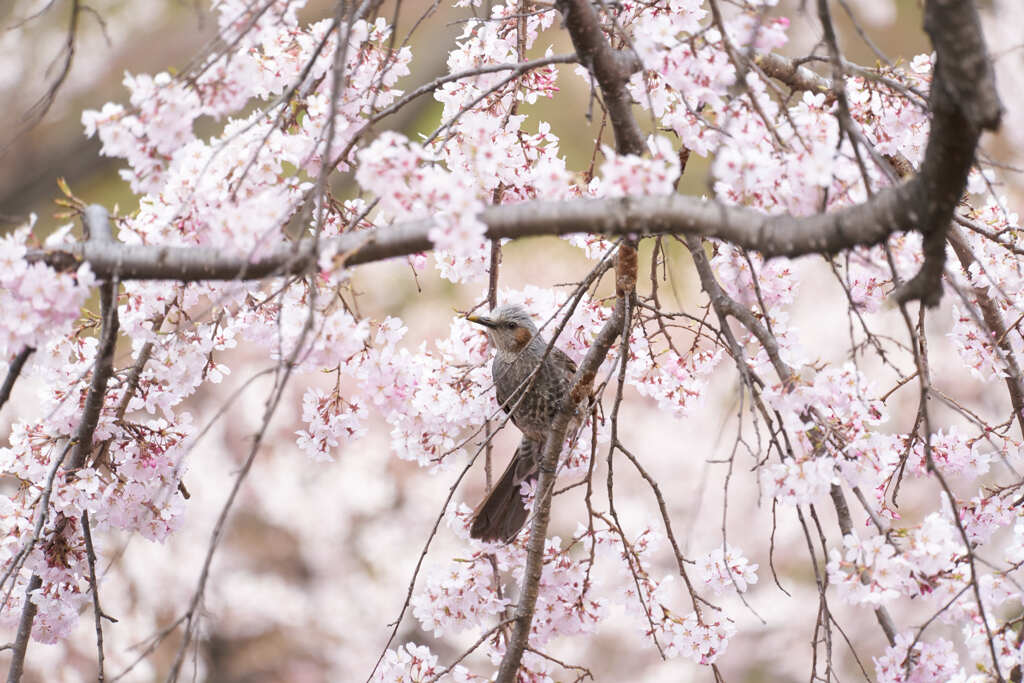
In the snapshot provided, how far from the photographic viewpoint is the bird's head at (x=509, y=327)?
239cm

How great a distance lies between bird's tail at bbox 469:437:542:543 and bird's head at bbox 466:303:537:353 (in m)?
0.28

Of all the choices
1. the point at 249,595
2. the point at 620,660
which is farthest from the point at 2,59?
the point at 620,660

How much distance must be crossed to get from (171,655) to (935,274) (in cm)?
445

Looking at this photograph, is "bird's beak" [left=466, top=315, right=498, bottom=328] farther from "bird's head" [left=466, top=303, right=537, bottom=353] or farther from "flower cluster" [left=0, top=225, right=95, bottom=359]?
"flower cluster" [left=0, top=225, right=95, bottom=359]

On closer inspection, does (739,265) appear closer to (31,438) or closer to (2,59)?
(31,438)

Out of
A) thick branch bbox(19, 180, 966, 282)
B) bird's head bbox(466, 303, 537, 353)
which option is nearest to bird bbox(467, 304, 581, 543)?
bird's head bbox(466, 303, 537, 353)

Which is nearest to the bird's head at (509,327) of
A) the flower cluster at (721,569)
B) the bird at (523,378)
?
the bird at (523,378)

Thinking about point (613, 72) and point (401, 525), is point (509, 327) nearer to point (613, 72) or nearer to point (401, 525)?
point (613, 72)

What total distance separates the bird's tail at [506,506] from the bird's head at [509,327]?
283 mm

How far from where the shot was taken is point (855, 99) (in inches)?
66.2

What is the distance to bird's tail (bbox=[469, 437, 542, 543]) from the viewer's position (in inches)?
82.0

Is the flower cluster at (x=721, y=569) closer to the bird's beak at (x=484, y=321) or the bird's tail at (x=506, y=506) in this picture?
the bird's tail at (x=506, y=506)

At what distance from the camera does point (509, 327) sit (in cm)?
244

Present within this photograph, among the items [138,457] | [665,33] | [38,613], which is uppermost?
[665,33]
